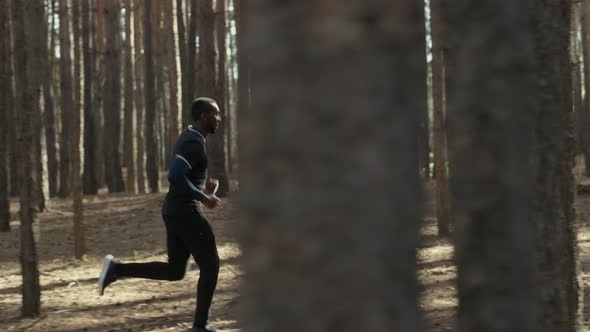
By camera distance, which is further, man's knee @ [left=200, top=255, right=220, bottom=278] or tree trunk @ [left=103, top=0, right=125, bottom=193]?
tree trunk @ [left=103, top=0, right=125, bottom=193]

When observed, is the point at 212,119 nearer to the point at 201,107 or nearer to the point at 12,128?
the point at 201,107

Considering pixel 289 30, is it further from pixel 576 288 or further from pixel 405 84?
pixel 576 288

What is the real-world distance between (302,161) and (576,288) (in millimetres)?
4020

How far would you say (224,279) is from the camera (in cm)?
1012

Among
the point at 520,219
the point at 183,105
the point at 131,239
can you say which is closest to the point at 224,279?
the point at 131,239

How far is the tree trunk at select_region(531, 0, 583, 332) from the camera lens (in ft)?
14.9

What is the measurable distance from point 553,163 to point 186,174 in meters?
2.87

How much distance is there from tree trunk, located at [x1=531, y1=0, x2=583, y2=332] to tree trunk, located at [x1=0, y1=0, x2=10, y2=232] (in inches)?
479

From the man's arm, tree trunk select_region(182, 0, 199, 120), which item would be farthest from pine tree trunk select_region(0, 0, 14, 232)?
the man's arm

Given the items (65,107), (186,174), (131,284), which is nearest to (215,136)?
(131,284)

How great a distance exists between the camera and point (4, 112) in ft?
58.6

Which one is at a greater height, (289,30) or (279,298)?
(289,30)

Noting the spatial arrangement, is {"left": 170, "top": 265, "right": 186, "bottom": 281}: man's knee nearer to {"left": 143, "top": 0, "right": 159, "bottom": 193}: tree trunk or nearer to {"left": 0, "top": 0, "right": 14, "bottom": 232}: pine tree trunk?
{"left": 0, "top": 0, "right": 14, "bottom": 232}: pine tree trunk

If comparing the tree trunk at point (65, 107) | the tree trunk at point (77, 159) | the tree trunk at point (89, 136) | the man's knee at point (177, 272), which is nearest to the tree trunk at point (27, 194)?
the man's knee at point (177, 272)
